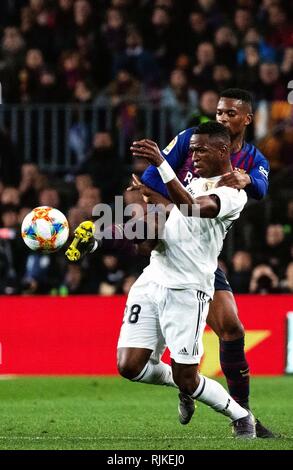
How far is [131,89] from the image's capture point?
48.4ft

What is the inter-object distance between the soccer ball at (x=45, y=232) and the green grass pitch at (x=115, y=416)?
48.4 inches

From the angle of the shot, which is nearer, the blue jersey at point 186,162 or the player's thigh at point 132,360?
the player's thigh at point 132,360

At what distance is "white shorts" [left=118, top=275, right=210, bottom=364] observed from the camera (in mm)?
7383

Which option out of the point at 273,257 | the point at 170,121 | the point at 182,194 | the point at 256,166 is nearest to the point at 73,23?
the point at 170,121

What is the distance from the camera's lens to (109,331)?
12.3 m

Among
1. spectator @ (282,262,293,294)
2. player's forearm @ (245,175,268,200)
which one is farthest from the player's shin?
spectator @ (282,262,293,294)

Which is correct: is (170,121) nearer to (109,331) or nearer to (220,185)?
(109,331)

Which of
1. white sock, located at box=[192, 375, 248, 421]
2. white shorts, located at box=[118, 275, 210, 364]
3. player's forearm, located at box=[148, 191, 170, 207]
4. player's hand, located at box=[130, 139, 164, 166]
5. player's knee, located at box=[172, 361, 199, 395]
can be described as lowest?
white sock, located at box=[192, 375, 248, 421]

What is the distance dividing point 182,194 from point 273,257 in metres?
6.05

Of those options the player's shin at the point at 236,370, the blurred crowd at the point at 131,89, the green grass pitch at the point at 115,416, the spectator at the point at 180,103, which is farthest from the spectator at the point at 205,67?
the player's shin at the point at 236,370

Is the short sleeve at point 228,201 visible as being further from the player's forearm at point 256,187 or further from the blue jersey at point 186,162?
the blue jersey at point 186,162

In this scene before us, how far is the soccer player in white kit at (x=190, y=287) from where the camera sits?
24.0ft

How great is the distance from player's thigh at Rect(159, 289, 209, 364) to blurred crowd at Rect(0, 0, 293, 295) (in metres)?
5.35

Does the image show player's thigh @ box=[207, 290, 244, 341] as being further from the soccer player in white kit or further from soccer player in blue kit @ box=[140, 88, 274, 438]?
the soccer player in white kit
